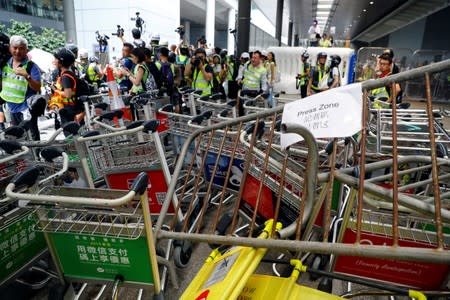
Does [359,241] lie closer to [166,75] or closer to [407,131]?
[407,131]

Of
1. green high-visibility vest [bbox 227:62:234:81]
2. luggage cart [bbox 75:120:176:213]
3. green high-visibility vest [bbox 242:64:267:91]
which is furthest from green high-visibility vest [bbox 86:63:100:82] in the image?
luggage cart [bbox 75:120:176:213]

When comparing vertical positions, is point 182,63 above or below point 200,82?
above

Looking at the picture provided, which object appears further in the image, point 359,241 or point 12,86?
point 12,86

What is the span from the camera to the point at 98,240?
1.62 meters

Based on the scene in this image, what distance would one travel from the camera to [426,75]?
1091 millimetres

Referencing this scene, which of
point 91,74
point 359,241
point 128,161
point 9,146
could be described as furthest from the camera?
point 91,74

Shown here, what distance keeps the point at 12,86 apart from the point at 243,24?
6982 millimetres

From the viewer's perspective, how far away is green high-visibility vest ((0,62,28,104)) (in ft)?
13.5

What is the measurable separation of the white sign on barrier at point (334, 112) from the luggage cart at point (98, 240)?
792 millimetres

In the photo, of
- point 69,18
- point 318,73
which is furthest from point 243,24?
point 69,18

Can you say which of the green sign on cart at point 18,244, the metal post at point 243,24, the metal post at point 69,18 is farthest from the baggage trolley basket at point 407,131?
the metal post at point 69,18

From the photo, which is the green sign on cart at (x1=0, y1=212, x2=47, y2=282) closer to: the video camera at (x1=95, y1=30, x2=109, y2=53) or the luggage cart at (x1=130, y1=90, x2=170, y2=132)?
the luggage cart at (x1=130, y1=90, x2=170, y2=132)

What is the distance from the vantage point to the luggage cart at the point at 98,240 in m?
1.56

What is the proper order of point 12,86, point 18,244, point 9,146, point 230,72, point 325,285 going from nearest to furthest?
point 325,285 → point 18,244 → point 9,146 → point 12,86 → point 230,72
